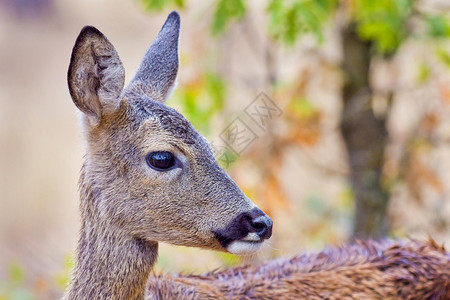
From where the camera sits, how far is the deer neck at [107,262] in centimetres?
390

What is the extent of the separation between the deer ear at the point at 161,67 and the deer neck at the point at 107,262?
754 mm

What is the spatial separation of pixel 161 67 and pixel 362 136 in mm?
4326

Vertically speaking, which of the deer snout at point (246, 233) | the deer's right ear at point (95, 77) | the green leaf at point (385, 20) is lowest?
the deer snout at point (246, 233)

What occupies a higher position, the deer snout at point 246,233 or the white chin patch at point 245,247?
the deer snout at point 246,233

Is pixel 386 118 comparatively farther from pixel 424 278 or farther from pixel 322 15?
pixel 424 278

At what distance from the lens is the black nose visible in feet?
12.3

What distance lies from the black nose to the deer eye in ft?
1.75

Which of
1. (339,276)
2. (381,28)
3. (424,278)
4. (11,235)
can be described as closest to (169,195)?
(339,276)

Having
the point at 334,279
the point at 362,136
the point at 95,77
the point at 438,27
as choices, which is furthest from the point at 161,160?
the point at 362,136

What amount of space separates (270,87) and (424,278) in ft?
12.2

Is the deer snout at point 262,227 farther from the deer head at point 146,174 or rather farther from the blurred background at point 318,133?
the blurred background at point 318,133

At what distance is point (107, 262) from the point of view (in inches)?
154

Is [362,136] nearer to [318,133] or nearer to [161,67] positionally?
[318,133]

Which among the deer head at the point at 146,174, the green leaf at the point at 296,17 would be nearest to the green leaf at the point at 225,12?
the green leaf at the point at 296,17
